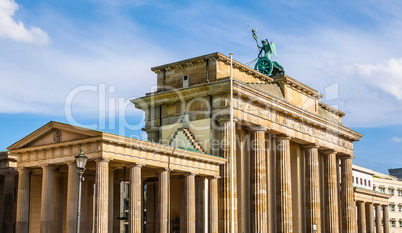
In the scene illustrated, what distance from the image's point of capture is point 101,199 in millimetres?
35031

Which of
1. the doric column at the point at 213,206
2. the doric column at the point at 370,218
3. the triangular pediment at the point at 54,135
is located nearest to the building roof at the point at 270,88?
the doric column at the point at 213,206

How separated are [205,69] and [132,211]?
1715 cm

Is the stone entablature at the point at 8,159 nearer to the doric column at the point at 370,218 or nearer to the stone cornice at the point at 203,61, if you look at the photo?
the stone cornice at the point at 203,61

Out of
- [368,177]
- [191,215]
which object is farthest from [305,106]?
[368,177]

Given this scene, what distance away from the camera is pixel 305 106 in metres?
59.0

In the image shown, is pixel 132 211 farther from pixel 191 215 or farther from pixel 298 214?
pixel 298 214

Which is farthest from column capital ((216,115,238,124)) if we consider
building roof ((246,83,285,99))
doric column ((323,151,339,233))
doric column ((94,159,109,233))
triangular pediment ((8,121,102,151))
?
doric column ((323,151,339,233))

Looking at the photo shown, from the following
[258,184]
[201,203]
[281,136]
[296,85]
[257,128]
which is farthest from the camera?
[296,85]

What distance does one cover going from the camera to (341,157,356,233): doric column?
64.8 m

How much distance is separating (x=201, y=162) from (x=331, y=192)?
78.6 feet

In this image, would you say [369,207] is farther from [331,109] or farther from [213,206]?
[213,206]

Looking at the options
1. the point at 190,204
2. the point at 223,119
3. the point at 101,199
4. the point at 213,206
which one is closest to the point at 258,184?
the point at 213,206

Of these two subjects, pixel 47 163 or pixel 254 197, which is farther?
pixel 254 197

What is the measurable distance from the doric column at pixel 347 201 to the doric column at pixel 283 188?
14.6 m
